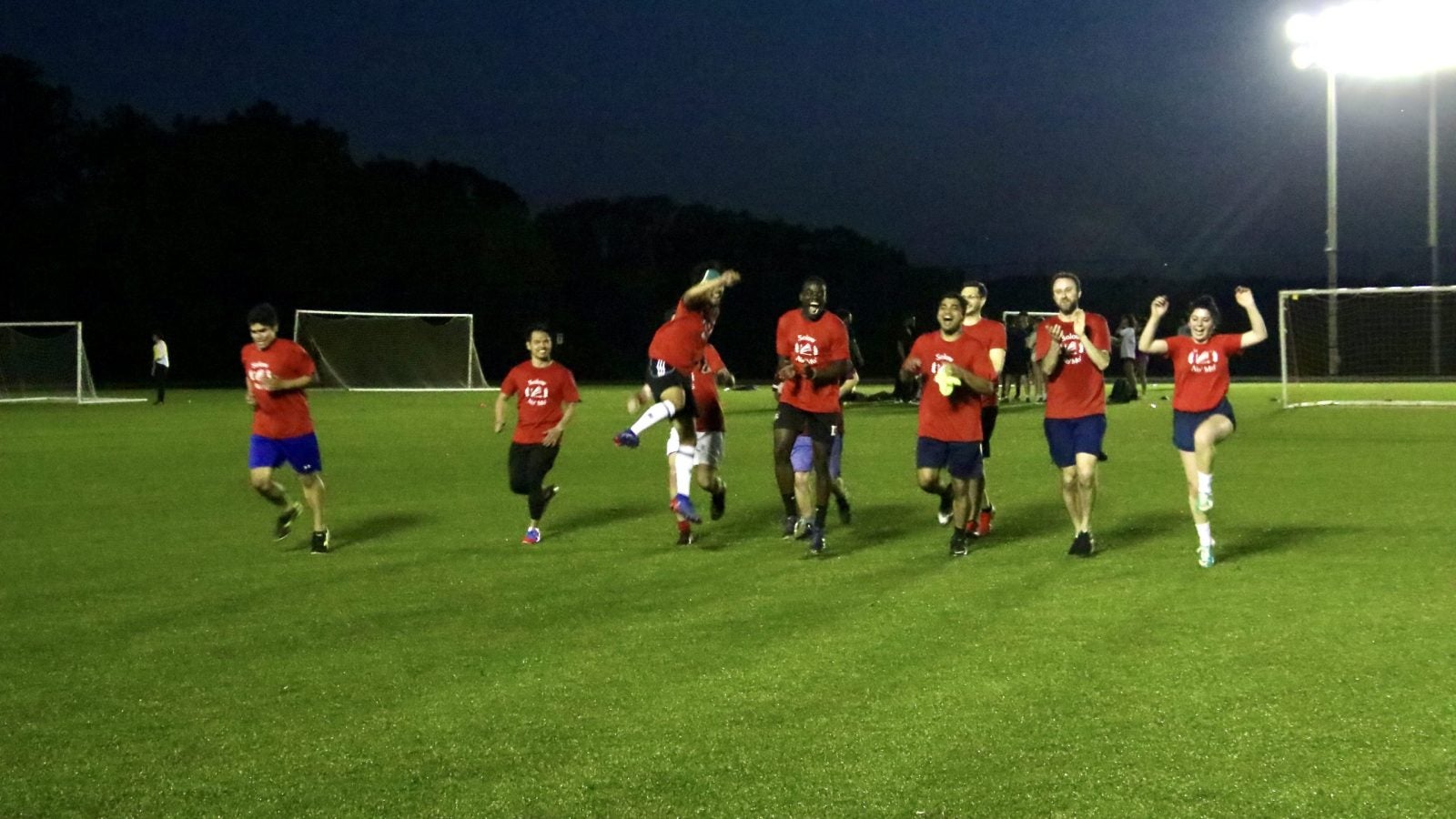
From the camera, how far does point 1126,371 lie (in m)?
35.8

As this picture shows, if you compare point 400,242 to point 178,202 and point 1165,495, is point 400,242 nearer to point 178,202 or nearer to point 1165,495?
point 178,202

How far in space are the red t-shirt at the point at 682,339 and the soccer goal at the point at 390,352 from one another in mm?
33970

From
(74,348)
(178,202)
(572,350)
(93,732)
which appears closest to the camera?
(93,732)

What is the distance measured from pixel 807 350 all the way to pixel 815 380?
0.78 ft

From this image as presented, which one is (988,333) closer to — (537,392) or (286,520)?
(537,392)

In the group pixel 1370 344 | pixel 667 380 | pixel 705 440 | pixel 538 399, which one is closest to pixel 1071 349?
pixel 667 380

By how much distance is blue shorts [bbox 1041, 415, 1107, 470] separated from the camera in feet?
34.0

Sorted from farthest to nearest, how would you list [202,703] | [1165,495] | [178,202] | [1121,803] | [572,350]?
[178,202]
[572,350]
[1165,495]
[202,703]
[1121,803]

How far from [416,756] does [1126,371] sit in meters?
32.3

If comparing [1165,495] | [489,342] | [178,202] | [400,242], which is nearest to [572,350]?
[489,342]

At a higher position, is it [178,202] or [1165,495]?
[178,202]

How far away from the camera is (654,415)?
10.7 m

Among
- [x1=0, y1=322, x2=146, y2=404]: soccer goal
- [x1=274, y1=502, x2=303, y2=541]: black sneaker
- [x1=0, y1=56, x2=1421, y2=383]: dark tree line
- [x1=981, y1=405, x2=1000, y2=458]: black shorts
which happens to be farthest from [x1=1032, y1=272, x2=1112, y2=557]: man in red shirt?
[x1=0, y1=56, x2=1421, y2=383]: dark tree line

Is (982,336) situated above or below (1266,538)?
above
